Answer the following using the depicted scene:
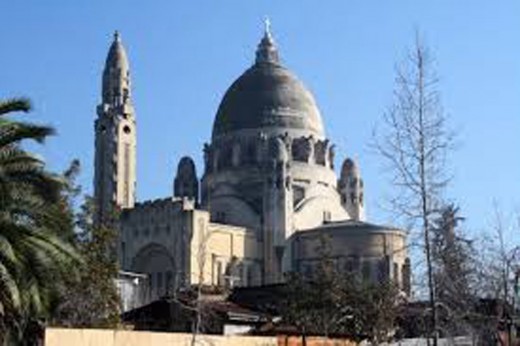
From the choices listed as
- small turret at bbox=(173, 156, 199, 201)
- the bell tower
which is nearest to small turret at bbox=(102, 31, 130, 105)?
the bell tower

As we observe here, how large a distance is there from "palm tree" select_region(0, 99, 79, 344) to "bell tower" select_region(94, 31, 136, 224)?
64964 mm

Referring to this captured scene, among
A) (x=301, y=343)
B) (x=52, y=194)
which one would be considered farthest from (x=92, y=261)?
(x=52, y=194)

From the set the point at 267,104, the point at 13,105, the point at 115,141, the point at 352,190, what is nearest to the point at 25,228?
the point at 13,105

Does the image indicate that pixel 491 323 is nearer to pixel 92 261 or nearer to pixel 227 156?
pixel 92 261

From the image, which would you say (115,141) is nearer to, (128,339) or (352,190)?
(352,190)

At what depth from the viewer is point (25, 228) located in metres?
18.9

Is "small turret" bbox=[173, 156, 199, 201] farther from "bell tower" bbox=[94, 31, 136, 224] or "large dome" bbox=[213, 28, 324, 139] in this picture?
"bell tower" bbox=[94, 31, 136, 224]

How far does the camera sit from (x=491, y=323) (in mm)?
26656

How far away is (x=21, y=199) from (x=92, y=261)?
1147 centimetres

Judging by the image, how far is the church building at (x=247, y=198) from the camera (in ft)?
265

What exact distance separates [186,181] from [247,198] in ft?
25.8

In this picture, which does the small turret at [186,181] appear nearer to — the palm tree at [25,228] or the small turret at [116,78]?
the small turret at [116,78]

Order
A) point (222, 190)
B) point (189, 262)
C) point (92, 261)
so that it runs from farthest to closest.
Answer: point (222, 190) < point (189, 262) < point (92, 261)

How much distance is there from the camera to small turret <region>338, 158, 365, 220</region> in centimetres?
9906
